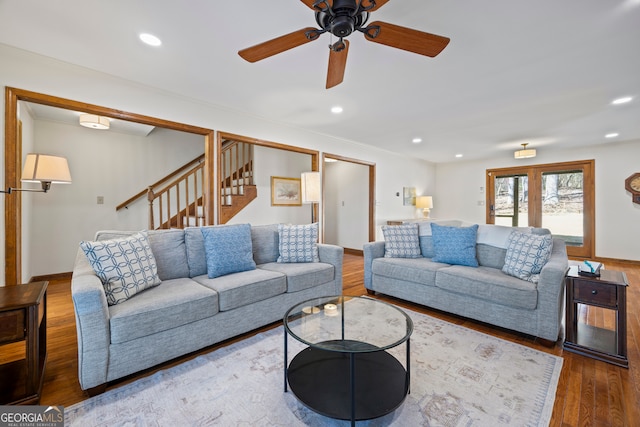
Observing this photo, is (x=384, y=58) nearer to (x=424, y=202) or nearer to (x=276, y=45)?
(x=276, y=45)

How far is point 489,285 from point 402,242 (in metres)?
1.10

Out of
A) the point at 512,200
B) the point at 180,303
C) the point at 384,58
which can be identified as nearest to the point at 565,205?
the point at 512,200

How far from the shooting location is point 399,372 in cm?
159

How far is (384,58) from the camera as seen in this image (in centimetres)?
236

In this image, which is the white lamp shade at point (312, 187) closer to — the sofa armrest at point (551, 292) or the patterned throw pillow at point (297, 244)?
the patterned throw pillow at point (297, 244)

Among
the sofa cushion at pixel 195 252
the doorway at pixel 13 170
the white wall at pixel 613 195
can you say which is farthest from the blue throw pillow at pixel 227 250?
the white wall at pixel 613 195

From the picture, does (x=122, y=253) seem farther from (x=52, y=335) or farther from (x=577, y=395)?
(x=577, y=395)

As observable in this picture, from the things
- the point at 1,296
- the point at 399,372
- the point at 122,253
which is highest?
the point at 122,253

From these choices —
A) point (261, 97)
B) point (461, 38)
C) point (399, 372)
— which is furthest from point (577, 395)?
point (261, 97)

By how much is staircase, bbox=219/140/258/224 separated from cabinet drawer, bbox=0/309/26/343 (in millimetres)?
3111

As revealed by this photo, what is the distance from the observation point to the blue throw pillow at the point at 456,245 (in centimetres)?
291

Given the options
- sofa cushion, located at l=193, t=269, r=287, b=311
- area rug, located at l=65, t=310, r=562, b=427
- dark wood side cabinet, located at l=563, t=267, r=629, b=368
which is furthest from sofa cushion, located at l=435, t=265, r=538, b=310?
sofa cushion, located at l=193, t=269, r=287, b=311

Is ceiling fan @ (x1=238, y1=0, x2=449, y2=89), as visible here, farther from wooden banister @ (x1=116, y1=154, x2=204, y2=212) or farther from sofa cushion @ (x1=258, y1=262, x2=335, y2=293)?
wooden banister @ (x1=116, y1=154, x2=204, y2=212)

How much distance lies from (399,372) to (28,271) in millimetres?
4816
